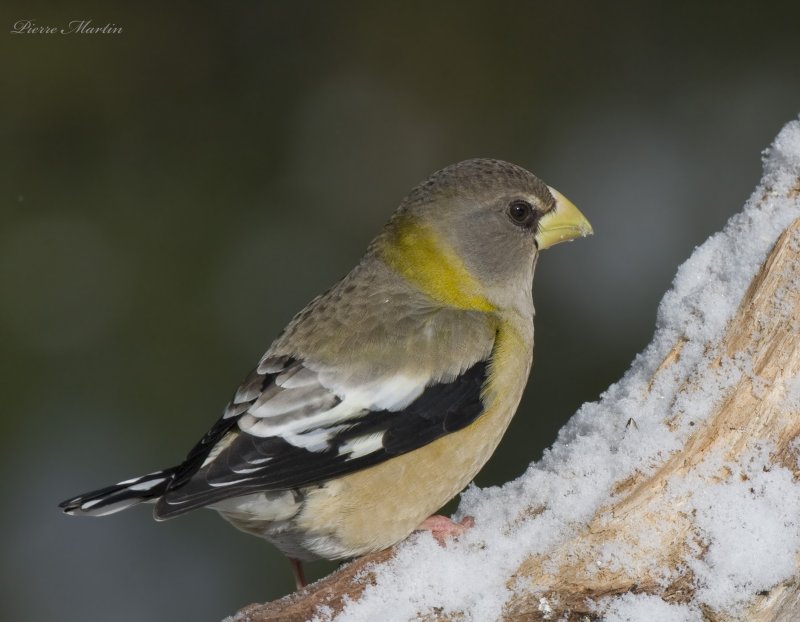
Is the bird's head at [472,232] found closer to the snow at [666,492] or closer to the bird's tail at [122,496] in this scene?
the snow at [666,492]

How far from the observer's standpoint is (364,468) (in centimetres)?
306

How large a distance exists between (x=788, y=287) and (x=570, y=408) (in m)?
2.87

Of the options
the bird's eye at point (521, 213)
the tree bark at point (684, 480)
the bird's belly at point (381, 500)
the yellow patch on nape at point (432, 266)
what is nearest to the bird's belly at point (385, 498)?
the bird's belly at point (381, 500)

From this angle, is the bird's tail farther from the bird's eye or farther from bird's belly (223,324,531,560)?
the bird's eye

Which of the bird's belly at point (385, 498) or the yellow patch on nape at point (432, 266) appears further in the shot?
the yellow patch on nape at point (432, 266)

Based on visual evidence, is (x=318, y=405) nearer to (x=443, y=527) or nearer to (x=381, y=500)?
(x=381, y=500)

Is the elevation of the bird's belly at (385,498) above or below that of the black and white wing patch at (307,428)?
below

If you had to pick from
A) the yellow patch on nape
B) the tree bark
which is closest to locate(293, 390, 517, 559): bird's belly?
the tree bark

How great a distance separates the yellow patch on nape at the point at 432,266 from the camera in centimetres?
362

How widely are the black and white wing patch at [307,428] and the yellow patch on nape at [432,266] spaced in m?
0.42

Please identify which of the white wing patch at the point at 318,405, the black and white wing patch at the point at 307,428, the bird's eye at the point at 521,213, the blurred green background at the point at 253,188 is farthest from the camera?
the blurred green background at the point at 253,188

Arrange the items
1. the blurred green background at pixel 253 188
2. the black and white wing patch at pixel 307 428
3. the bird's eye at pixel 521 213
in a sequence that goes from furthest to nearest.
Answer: the blurred green background at pixel 253 188, the bird's eye at pixel 521 213, the black and white wing patch at pixel 307 428

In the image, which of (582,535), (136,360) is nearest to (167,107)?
(136,360)

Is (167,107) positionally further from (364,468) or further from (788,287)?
(788,287)
